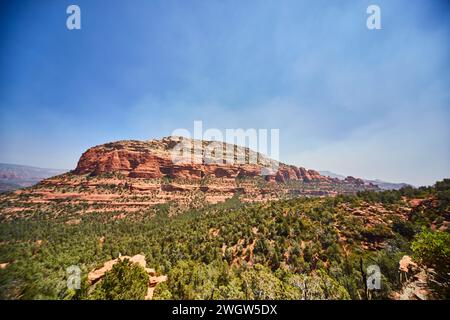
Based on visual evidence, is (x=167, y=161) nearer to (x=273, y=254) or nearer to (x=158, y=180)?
(x=158, y=180)

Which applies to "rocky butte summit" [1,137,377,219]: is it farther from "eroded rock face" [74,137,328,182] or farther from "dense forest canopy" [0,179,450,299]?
"dense forest canopy" [0,179,450,299]

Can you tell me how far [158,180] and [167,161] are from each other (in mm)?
11839

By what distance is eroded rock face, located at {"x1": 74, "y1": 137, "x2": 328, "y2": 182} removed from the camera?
76375mm

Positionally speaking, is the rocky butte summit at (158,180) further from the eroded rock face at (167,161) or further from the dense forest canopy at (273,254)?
the dense forest canopy at (273,254)

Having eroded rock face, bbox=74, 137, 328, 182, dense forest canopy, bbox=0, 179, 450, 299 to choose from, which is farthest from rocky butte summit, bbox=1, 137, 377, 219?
dense forest canopy, bbox=0, 179, 450, 299

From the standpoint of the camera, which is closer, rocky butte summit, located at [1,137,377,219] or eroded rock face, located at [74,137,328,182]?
rocky butte summit, located at [1,137,377,219]

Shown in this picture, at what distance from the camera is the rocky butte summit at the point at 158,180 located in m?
57.2

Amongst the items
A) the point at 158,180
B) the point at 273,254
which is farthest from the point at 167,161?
the point at 273,254

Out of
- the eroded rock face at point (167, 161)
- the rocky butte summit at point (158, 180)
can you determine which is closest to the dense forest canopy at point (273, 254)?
the rocky butte summit at point (158, 180)

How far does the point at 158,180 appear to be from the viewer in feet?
253

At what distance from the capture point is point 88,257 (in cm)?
2486

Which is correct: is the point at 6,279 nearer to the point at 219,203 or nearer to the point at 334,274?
the point at 334,274

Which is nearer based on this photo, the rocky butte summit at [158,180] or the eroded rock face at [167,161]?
the rocky butte summit at [158,180]
